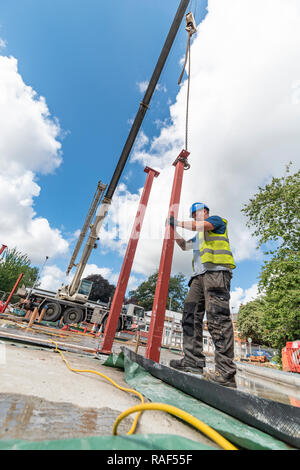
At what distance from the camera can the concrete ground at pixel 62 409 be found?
79 cm

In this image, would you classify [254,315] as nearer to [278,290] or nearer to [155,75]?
[278,290]

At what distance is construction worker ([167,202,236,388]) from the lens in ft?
6.38

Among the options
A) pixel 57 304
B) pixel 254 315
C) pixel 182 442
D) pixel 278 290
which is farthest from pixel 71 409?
pixel 254 315

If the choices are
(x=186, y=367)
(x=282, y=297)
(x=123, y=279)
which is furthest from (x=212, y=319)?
(x=282, y=297)

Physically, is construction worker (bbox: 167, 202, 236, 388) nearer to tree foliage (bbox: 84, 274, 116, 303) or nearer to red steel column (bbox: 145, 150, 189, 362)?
red steel column (bbox: 145, 150, 189, 362)

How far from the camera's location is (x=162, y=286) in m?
2.92

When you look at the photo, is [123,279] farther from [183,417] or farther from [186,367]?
[183,417]

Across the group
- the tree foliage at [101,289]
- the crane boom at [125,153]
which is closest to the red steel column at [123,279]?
the crane boom at [125,153]

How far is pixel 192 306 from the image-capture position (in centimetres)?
251

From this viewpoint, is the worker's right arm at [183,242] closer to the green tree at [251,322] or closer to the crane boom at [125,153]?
the crane boom at [125,153]

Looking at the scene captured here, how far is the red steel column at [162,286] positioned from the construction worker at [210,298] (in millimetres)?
348

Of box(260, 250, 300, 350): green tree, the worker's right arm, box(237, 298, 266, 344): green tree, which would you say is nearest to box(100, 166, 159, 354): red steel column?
the worker's right arm

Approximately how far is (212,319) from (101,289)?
35655mm
